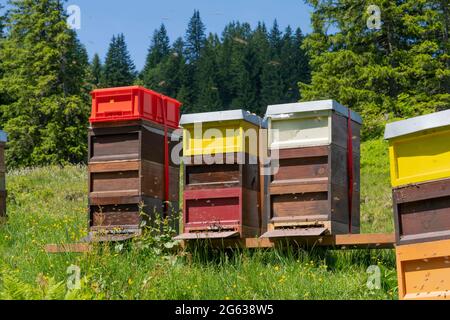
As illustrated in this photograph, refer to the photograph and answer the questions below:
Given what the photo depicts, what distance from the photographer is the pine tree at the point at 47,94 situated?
142 ft

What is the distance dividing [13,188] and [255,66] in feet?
233

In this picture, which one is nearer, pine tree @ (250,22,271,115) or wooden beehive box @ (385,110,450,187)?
wooden beehive box @ (385,110,450,187)

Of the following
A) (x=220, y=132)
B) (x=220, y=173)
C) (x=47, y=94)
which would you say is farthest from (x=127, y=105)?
(x=47, y=94)

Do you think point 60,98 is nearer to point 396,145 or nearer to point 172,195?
point 172,195

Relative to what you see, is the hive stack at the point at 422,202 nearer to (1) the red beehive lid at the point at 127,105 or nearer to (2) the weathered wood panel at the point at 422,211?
(2) the weathered wood panel at the point at 422,211

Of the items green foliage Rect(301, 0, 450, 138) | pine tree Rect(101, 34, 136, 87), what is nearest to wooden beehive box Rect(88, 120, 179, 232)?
green foliage Rect(301, 0, 450, 138)

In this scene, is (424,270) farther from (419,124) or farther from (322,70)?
(322,70)

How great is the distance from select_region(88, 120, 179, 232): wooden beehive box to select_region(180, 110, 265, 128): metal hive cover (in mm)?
807

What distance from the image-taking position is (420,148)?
7223 mm

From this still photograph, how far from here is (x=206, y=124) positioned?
371 inches

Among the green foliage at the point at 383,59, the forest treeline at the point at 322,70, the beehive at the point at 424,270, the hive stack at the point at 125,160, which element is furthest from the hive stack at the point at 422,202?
the green foliage at the point at 383,59

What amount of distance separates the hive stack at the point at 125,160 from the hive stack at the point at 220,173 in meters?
0.69

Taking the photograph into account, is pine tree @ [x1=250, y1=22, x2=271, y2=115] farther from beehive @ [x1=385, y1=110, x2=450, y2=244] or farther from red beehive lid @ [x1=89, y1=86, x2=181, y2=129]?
beehive @ [x1=385, y1=110, x2=450, y2=244]

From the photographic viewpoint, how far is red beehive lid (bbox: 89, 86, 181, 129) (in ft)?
32.9
